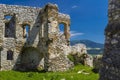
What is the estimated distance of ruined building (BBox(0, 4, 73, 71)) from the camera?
119ft

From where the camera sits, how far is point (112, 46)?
10.6m

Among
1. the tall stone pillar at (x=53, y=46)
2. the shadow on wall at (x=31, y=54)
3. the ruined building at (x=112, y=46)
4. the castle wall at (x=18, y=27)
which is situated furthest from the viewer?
the shadow on wall at (x=31, y=54)

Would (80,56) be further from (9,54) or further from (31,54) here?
(9,54)

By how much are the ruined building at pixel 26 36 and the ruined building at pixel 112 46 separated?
81.8 ft

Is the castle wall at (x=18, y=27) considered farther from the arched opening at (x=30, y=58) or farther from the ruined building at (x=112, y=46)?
the ruined building at (x=112, y=46)

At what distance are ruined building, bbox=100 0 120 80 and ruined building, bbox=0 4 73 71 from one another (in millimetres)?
24935

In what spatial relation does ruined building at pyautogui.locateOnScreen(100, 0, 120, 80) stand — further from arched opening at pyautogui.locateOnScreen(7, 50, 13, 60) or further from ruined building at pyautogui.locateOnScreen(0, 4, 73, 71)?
arched opening at pyautogui.locateOnScreen(7, 50, 13, 60)

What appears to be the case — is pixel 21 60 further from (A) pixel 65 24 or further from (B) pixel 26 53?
(A) pixel 65 24

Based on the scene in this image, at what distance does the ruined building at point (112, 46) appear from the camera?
10352 mm

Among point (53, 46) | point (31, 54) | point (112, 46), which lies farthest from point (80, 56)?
point (112, 46)

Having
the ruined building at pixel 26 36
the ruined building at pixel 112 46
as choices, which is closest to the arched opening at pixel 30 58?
the ruined building at pixel 26 36

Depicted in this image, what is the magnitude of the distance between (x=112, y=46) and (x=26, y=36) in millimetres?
29975

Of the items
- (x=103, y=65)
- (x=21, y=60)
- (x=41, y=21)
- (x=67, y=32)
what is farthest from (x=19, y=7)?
(x=103, y=65)

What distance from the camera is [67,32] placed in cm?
4544
